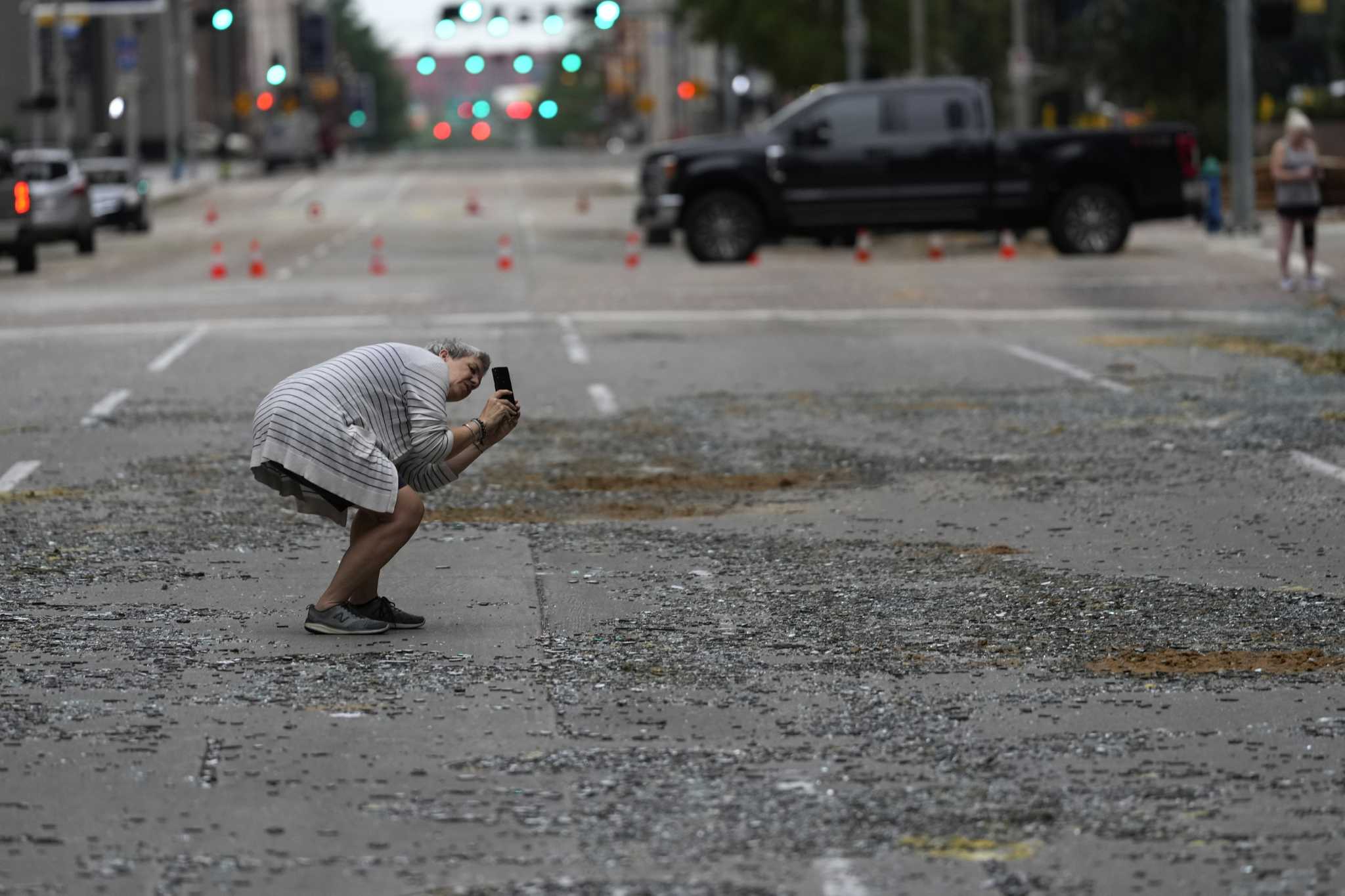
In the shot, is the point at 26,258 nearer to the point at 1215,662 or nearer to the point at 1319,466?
the point at 1319,466

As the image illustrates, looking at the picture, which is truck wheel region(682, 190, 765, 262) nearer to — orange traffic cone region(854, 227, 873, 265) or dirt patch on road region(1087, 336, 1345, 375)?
orange traffic cone region(854, 227, 873, 265)

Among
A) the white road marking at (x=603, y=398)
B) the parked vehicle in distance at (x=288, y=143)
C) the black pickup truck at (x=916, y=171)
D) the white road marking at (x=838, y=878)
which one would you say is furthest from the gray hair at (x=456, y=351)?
the parked vehicle in distance at (x=288, y=143)

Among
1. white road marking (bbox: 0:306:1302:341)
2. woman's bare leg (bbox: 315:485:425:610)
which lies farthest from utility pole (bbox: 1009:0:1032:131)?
woman's bare leg (bbox: 315:485:425:610)

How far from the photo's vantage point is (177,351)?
2023 cm

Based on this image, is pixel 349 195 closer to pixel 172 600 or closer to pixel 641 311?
pixel 641 311

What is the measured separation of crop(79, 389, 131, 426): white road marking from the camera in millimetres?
15039

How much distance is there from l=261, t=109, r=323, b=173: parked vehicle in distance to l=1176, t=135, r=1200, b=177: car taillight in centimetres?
6640

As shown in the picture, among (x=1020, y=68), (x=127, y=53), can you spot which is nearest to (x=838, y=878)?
(x=1020, y=68)

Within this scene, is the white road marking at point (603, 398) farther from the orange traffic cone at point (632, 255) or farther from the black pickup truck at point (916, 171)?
the orange traffic cone at point (632, 255)

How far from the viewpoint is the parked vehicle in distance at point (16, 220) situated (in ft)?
107

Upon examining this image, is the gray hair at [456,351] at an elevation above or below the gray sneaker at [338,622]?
above

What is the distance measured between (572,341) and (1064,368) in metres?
4.81

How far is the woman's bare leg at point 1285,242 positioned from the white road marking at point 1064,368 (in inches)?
235

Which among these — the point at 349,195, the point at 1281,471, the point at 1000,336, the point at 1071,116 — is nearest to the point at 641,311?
the point at 1000,336
